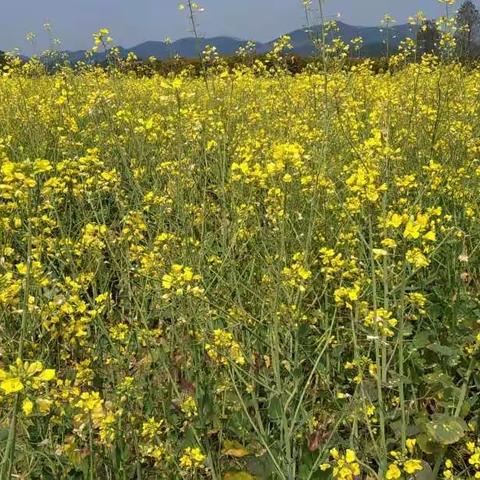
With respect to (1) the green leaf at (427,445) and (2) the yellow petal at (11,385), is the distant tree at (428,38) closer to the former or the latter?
(1) the green leaf at (427,445)

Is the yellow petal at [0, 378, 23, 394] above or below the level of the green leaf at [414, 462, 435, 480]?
above

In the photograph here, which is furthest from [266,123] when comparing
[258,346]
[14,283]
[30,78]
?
[30,78]

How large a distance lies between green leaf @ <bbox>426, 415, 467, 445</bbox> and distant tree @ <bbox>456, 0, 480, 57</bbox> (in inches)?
101

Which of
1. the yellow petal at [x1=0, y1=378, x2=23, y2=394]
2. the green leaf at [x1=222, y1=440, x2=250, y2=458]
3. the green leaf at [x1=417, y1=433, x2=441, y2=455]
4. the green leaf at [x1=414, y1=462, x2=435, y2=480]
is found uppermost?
the yellow petal at [x1=0, y1=378, x2=23, y2=394]

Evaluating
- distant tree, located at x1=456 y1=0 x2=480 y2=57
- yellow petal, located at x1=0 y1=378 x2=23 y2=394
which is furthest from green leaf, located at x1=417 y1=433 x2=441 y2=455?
distant tree, located at x1=456 y1=0 x2=480 y2=57

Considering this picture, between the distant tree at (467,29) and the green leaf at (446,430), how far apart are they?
8.44 feet

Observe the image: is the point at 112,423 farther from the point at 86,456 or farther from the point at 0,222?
the point at 0,222

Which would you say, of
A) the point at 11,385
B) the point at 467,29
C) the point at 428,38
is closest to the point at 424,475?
the point at 11,385

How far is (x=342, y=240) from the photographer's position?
2484 mm

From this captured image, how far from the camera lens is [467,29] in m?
3.90

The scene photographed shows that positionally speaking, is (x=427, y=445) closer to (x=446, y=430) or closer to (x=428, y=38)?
(x=446, y=430)

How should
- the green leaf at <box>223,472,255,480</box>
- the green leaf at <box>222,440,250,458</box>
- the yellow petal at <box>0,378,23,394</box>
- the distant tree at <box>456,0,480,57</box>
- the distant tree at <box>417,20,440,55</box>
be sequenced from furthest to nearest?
the distant tree at <box>417,20,440,55</box> → the distant tree at <box>456,0,480,57</box> → the green leaf at <box>222,440,250,458</box> → the green leaf at <box>223,472,255,480</box> → the yellow petal at <box>0,378,23,394</box>

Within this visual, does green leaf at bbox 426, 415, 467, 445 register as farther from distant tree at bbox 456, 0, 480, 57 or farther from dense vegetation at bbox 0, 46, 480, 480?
distant tree at bbox 456, 0, 480, 57

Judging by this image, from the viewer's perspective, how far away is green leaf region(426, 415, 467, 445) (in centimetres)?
150
